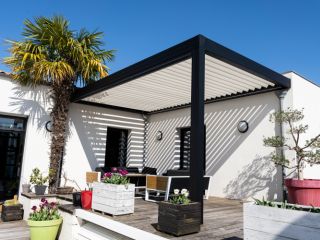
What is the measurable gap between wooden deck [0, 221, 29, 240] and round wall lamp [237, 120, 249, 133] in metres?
5.35

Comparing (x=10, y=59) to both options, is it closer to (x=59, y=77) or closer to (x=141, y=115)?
(x=59, y=77)

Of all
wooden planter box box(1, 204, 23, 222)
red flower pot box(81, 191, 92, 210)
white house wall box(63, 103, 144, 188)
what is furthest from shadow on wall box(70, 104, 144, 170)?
red flower pot box(81, 191, 92, 210)

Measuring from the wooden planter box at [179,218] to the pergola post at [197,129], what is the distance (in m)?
0.32

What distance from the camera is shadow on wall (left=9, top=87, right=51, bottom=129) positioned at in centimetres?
712

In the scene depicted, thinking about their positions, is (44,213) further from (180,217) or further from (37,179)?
(180,217)

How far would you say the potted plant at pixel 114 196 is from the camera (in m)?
4.12

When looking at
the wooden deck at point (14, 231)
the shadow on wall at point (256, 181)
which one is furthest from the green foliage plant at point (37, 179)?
the shadow on wall at point (256, 181)

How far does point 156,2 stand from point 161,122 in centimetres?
403

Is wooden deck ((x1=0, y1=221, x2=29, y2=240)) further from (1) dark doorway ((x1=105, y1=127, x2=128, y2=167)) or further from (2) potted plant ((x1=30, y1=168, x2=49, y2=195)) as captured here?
(1) dark doorway ((x1=105, y1=127, x2=128, y2=167))

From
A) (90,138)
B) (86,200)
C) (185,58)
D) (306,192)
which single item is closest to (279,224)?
(306,192)

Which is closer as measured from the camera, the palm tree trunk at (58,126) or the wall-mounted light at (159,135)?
the palm tree trunk at (58,126)

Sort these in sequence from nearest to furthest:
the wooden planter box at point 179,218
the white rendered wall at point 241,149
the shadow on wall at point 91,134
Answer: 1. the wooden planter box at point 179,218
2. the white rendered wall at point 241,149
3. the shadow on wall at point 91,134

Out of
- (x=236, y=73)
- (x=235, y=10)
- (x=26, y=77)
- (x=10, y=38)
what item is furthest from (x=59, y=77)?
(x=235, y=10)

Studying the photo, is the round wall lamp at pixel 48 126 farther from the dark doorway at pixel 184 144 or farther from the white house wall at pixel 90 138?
the dark doorway at pixel 184 144
